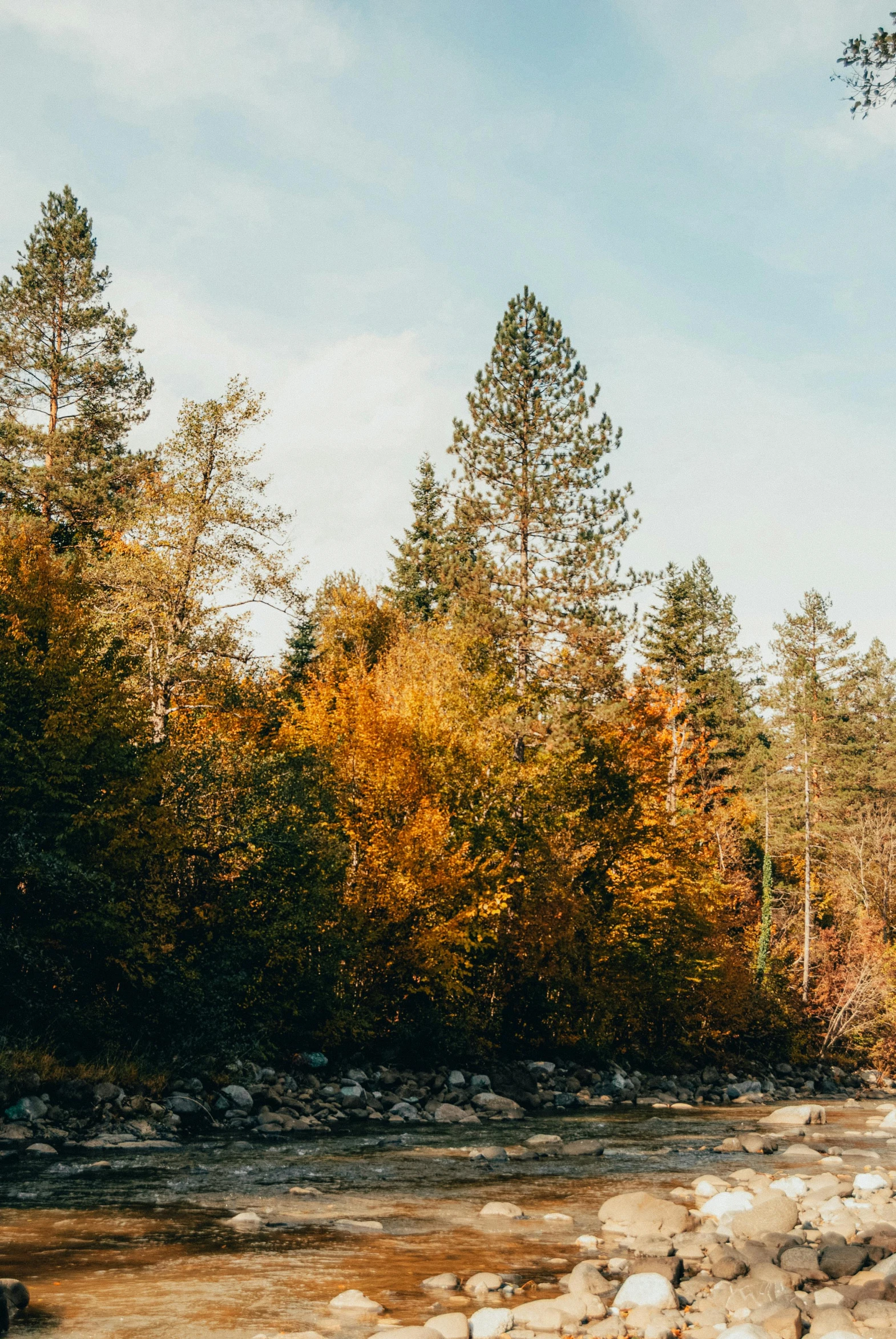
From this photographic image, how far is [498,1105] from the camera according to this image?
25.9 metres

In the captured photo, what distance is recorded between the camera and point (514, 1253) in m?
11.5

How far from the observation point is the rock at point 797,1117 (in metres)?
25.9

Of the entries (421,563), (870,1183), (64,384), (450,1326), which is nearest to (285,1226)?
(450,1326)

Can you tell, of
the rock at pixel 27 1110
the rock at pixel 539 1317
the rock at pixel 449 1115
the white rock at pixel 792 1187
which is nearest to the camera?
the rock at pixel 539 1317

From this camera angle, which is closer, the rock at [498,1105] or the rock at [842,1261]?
the rock at [842,1261]

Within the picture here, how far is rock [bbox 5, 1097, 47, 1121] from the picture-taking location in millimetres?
18141

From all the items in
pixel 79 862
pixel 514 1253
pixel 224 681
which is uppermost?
pixel 224 681

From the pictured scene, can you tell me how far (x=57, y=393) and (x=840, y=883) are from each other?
41358 mm

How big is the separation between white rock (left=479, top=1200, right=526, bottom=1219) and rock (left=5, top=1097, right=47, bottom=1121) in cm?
840

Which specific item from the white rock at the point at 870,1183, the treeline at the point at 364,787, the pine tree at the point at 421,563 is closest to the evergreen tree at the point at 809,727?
the treeline at the point at 364,787

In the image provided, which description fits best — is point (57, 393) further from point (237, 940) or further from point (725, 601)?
point (725, 601)

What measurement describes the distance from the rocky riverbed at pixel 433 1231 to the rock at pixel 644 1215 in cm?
3

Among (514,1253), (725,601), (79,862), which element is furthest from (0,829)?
(725,601)

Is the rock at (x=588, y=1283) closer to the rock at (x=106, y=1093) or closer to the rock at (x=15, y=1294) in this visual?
the rock at (x=15, y=1294)
